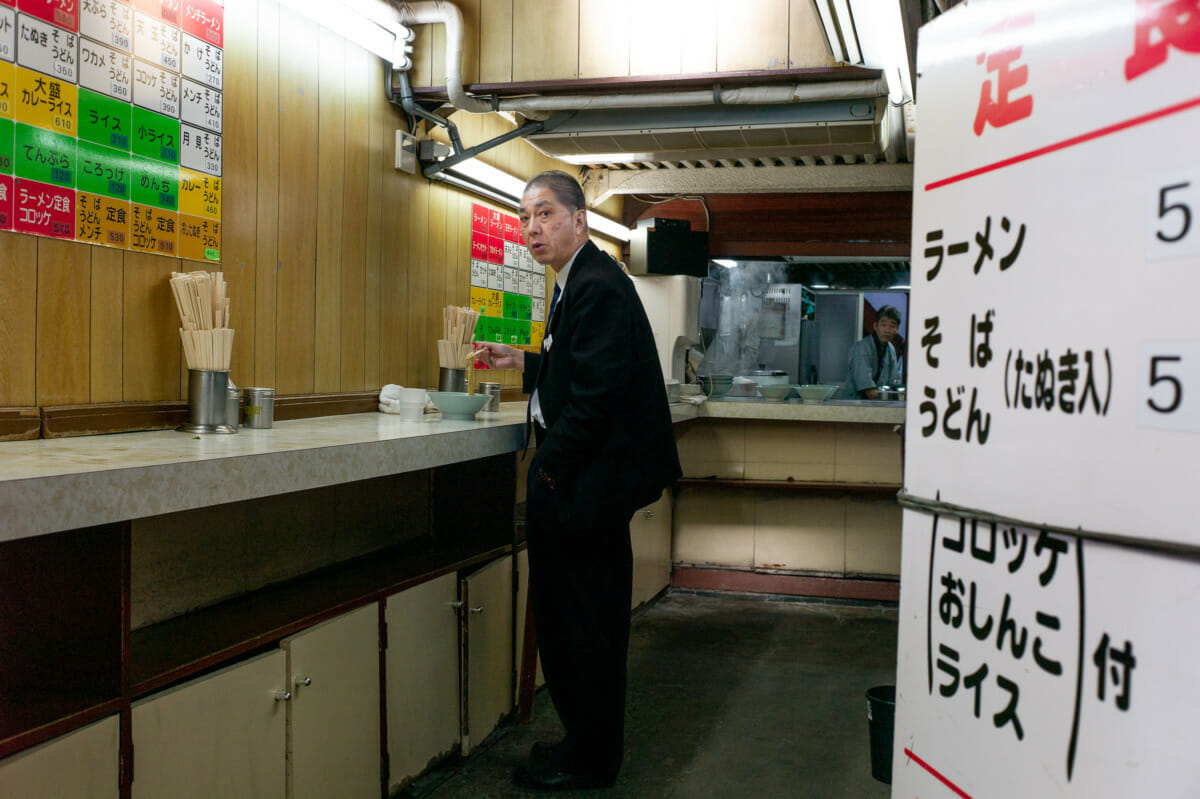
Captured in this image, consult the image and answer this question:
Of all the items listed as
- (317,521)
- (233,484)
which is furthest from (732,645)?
(233,484)

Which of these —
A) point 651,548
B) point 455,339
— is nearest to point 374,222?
point 455,339

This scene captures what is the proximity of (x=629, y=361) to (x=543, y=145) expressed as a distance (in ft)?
5.35

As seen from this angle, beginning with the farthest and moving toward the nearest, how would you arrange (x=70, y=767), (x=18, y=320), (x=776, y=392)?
(x=776, y=392)
(x=18, y=320)
(x=70, y=767)

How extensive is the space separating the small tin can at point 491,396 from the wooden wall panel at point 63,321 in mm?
1222

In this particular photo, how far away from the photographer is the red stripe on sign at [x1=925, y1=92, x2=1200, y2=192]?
2.62 feet

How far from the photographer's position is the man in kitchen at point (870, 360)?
5.81 m

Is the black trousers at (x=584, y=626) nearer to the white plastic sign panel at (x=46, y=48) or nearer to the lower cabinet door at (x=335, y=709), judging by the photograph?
the lower cabinet door at (x=335, y=709)

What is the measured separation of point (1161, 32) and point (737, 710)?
9.18ft

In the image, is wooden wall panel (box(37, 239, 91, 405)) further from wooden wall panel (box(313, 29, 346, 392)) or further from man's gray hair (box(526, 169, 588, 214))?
man's gray hair (box(526, 169, 588, 214))

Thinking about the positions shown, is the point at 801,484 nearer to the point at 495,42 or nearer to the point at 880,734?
the point at 880,734

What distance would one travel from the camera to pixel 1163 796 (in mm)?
801

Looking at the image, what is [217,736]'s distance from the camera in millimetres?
1716

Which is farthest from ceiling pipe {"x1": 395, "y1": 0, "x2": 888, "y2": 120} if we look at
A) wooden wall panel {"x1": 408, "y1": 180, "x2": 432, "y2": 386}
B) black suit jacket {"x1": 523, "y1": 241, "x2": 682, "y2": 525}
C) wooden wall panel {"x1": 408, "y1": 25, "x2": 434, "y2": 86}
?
black suit jacket {"x1": 523, "y1": 241, "x2": 682, "y2": 525}

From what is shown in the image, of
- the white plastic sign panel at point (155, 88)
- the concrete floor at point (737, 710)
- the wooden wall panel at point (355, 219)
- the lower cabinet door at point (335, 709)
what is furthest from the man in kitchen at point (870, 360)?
the white plastic sign panel at point (155, 88)
